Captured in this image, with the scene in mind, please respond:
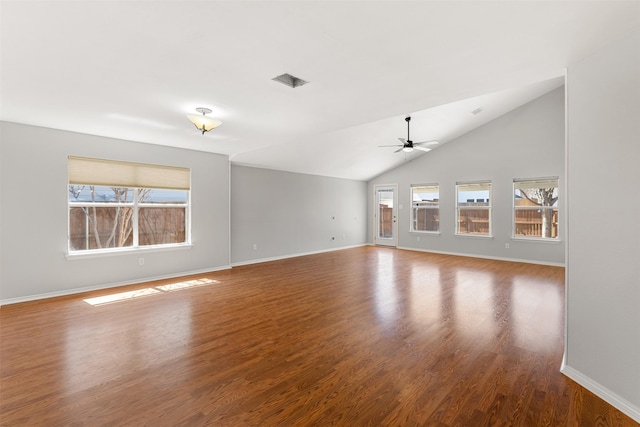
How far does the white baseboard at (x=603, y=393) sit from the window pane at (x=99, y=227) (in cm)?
604

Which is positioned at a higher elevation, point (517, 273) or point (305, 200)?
point (305, 200)

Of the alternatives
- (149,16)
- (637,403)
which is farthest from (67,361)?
(637,403)

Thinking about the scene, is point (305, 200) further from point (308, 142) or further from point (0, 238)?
point (0, 238)

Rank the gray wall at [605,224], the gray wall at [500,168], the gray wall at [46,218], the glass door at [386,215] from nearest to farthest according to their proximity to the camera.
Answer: the gray wall at [605,224], the gray wall at [46,218], the gray wall at [500,168], the glass door at [386,215]

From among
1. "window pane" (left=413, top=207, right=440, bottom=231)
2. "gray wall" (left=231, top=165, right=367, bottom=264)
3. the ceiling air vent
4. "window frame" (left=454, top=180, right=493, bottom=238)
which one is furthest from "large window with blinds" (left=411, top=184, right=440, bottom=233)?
the ceiling air vent

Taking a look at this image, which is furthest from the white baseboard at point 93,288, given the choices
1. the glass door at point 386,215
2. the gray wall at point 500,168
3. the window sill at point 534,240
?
the window sill at point 534,240

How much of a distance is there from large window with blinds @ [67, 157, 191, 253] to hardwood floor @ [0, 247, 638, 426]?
101 centimetres

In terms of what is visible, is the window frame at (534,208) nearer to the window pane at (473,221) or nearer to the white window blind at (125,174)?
the window pane at (473,221)

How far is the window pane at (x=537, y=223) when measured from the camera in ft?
22.2

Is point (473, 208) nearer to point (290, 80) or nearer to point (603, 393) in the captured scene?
point (603, 393)

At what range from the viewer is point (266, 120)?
3.90 metres

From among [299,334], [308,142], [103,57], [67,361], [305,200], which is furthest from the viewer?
[305,200]

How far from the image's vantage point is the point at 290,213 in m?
7.86

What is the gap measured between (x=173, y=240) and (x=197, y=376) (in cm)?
392
